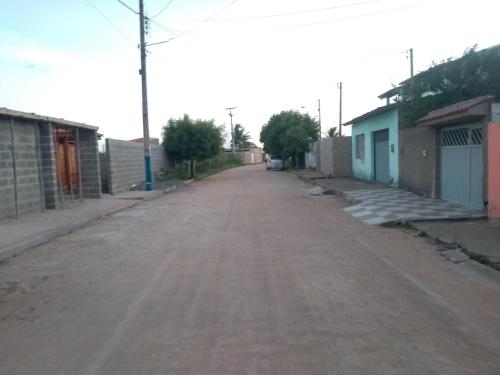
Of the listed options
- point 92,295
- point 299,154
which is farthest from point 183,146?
point 92,295

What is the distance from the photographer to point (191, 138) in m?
36.3

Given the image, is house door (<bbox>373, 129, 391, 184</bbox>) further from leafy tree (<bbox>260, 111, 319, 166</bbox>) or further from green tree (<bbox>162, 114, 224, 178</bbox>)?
leafy tree (<bbox>260, 111, 319, 166</bbox>)

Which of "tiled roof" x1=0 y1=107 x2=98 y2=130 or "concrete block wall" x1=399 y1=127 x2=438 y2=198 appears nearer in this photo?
"tiled roof" x1=0 y1=107 x2=98 y2=130

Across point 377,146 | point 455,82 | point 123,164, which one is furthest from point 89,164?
→ point 455,82

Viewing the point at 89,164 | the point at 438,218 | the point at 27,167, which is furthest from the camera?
the point at 89,164

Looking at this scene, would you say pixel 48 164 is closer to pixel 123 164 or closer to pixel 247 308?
pixel 123 164

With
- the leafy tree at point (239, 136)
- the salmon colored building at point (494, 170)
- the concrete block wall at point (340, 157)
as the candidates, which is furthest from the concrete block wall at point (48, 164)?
the leafy tree at point (239, 136)

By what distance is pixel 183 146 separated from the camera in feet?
119

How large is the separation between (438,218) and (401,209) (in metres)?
2.07

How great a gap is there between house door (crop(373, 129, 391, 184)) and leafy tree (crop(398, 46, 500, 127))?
17.7ft

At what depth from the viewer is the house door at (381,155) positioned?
23500 millimetres

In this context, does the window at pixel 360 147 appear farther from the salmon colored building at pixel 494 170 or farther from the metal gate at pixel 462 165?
the salmon colored building at pixel 494 170

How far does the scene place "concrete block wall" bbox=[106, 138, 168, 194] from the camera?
22.6 meters

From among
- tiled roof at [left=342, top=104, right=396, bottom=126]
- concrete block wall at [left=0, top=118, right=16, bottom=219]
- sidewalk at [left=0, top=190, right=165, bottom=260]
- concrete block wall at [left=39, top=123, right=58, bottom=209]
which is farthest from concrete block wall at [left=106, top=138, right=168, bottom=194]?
tiled roof at [left=342, top=104, right=396, bottom=126]
